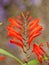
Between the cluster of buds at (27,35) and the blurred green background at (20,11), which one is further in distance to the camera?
the blurred green background at (20,11)

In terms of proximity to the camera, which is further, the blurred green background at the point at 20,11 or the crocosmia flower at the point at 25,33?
the blurred green background at the point at 20,11

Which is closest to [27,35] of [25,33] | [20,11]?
[25,33]

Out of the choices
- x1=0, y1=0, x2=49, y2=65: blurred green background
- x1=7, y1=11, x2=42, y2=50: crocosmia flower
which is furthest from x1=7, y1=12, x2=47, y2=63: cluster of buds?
x1=0, y1=0, x2=49, y2=65: blurred green background

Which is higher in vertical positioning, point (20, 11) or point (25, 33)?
point (25, 33)

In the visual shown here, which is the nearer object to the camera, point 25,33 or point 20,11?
point 25,33

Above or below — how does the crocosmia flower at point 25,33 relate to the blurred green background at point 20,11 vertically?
above

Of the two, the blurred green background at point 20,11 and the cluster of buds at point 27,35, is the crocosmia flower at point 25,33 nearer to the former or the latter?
the cluster of buds at point 27,35

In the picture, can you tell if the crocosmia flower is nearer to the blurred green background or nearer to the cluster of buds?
the cluster of buds

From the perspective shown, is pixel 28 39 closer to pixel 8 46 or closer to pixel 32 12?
pixel 8 46

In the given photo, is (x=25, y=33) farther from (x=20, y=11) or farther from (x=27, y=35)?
(x=20, y=11)

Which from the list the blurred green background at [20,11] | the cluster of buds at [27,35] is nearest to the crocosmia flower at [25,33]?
the cluster of buds at [27,35]

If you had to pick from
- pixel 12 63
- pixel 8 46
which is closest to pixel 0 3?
pixel 8 46
